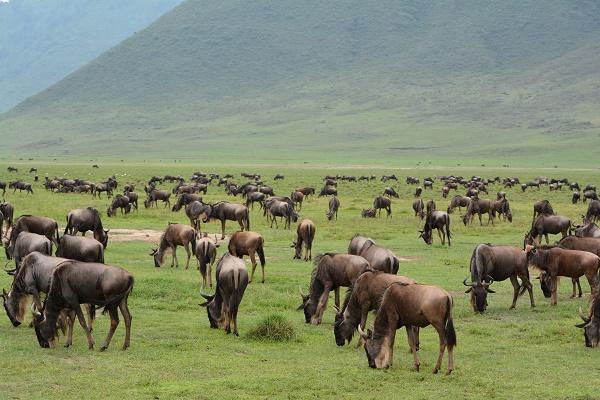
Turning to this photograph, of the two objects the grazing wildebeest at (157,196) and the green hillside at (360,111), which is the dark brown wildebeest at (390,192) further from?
the green hillside at (360,111)

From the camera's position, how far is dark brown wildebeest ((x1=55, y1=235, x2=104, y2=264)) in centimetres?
1689

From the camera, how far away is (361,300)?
1307cm

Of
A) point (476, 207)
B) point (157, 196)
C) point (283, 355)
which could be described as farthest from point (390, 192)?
point (283, 355)

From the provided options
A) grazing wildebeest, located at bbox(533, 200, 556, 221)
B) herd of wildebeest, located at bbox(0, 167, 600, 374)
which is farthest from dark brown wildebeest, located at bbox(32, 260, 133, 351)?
grazing wildebeest, located at bbox(533, 200, 556, 221)

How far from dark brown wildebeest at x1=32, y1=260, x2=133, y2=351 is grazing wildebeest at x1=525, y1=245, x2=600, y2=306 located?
9.43 meters

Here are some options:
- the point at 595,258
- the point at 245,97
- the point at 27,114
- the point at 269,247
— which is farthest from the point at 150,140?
the point at 595,258

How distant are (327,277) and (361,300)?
2024mm

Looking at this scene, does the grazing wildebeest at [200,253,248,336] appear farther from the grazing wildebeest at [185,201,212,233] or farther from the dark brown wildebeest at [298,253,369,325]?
the grazing wildebeest at [185,201,212,233]

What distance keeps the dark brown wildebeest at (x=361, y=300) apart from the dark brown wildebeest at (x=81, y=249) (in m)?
6.32

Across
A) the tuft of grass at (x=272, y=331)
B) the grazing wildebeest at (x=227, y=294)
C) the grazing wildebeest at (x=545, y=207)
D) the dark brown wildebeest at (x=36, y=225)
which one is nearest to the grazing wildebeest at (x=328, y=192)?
the grazing wildebeest at (x=545, y=207)

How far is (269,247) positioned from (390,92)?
15168cm

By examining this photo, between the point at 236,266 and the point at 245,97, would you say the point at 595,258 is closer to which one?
the point at 236,266

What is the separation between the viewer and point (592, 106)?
14900 centimetres

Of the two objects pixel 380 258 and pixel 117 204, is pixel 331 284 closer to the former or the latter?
pixel 380 258
